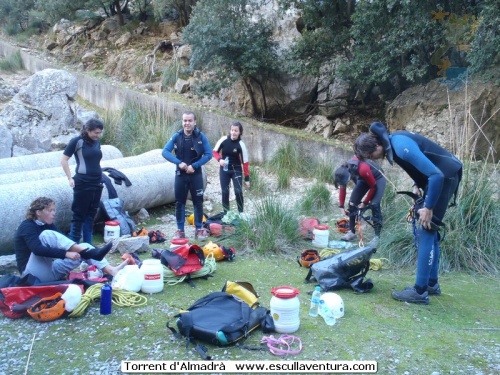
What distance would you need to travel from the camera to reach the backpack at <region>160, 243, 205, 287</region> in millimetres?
5441

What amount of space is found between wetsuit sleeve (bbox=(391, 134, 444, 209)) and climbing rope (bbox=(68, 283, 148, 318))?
2532 millimetres

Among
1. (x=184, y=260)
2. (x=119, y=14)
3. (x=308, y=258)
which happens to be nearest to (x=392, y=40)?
(x=308, y=258)

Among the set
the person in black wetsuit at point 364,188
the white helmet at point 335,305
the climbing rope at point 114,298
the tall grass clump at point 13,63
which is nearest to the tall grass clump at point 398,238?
the person in black wetsuit at point 364,188

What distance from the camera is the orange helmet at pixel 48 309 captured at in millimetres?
4387

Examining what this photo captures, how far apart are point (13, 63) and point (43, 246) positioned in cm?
1970

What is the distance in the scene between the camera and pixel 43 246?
188 inches

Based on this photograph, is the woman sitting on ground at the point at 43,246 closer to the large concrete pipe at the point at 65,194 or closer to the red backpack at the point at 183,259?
the red backpack at the point at 183,259

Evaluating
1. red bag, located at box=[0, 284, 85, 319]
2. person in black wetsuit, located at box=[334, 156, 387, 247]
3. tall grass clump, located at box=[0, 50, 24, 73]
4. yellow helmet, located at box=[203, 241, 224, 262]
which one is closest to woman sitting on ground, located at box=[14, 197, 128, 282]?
red bag, located at box=[0, 284, 85, 319]

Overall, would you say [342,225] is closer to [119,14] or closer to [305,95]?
[305,95]

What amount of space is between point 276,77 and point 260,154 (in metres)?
2.65

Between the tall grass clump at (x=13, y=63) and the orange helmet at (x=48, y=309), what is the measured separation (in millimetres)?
19596

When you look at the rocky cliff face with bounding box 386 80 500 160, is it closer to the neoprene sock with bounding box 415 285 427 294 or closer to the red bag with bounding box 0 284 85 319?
the neoprene sock with bounding box 415 285 427 294

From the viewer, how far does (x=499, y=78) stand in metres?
9.37

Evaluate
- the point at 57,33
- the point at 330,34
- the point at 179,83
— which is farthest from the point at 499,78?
the point at 57,33
